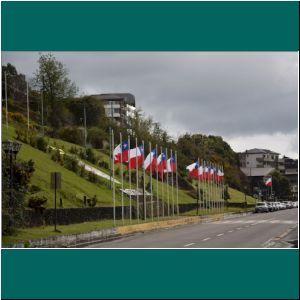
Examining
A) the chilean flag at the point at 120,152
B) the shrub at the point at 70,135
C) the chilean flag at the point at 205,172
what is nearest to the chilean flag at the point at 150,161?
the chilean flag at the point at 120,152

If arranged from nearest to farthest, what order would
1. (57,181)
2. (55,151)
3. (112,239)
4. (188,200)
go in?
(57,181), (112,239), (55,151), (188,200)

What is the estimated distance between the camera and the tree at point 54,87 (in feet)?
312

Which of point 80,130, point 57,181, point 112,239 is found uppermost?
point 80,130

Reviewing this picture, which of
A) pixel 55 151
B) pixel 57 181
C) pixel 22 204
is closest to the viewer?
pixel 22 204

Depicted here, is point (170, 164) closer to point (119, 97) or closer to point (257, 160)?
point (119, 97)

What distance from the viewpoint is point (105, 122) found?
10469 cm

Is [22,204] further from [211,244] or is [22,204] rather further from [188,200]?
[188,200]

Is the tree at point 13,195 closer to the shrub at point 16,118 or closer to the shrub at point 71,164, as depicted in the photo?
the shrub at point 71,164

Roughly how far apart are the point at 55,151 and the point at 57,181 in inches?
1197

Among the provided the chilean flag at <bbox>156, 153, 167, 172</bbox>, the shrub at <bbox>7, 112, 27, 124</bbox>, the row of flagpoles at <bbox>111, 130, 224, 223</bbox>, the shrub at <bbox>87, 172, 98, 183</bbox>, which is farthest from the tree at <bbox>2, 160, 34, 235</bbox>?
the shrub at <bbox>7, 112, 27, 124</bbox>

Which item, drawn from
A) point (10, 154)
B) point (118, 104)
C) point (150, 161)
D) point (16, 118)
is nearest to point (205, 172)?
point (16, 118)

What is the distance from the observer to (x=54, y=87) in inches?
3839

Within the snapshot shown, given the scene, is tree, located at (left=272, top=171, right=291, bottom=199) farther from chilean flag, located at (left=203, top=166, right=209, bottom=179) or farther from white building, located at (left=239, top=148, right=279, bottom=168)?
chilean flag, located at (left=203, top=166, right=209, bottom=179)

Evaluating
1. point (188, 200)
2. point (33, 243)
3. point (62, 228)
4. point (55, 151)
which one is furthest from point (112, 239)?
point (188, 200)
